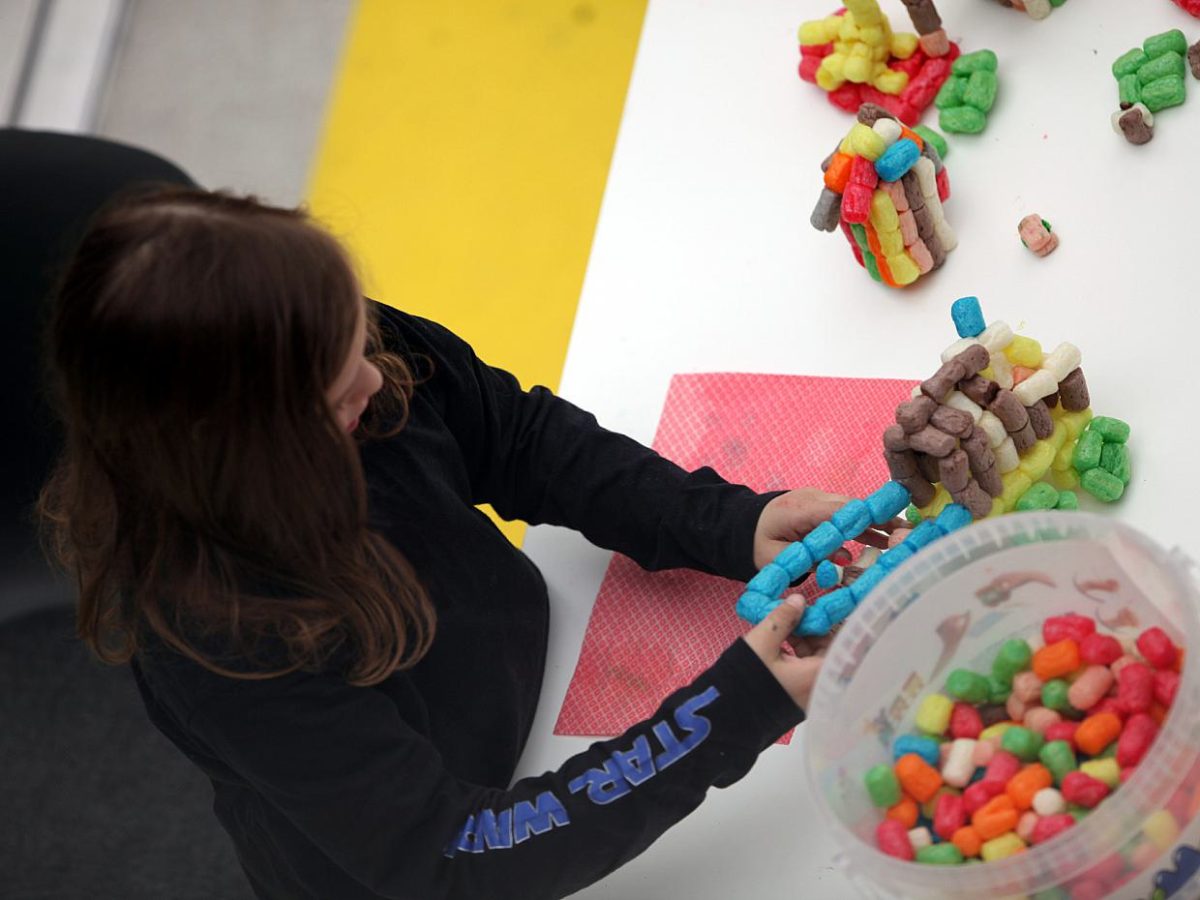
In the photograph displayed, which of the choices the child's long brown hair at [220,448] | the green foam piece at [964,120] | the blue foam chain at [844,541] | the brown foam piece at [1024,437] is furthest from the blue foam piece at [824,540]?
the green foam piece at [964,120]

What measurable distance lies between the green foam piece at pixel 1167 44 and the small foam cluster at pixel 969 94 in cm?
10

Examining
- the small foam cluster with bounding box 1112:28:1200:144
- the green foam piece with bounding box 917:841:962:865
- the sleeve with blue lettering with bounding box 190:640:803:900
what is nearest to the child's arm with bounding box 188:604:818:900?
the sleeve with blue lettering with bounding box 190:640:803:900

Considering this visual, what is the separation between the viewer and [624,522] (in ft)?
2.63

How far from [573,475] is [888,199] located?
245 mm

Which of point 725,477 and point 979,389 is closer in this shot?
point 979,389

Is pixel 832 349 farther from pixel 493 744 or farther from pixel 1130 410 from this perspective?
pixel 493 744

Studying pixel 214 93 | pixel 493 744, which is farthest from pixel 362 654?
pixel 214 93

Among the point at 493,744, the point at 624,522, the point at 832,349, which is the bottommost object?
the point at 493,744

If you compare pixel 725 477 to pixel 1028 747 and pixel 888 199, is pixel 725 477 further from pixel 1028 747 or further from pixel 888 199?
pixel 1028 747

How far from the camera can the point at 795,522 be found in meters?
0.75

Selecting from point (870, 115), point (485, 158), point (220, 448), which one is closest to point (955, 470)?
point (870, 115)

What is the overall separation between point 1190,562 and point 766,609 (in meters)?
0.22

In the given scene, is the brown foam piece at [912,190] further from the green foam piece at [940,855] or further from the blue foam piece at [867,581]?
the green foam piece at [940,855]

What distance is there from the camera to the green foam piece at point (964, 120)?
856 millimetres
